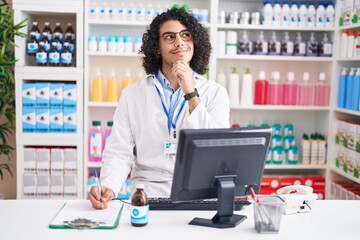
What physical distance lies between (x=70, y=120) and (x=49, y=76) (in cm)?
38

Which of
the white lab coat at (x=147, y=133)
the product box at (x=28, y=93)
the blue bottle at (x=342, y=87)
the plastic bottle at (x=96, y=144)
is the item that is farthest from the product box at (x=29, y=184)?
the blue bottle at (x=342, y=87)

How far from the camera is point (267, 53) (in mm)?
3791

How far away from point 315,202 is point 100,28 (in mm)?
2573

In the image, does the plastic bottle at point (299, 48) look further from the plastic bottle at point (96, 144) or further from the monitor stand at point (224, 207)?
the monitor stand at point (224, 207)

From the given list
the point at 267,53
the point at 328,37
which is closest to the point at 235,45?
the point at 267,53

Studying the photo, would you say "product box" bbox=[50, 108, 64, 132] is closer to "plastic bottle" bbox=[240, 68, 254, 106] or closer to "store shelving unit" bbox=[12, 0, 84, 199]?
"store shelving unit" bbox=[12, 0, 84, 199]

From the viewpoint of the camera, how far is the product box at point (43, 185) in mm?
3621

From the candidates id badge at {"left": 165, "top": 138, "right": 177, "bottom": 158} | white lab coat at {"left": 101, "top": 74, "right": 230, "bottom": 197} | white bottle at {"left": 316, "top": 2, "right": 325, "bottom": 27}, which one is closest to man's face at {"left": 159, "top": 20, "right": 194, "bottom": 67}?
white lab coat at {"left": 101, "top": 74, "right": 230, "bottom": 197}

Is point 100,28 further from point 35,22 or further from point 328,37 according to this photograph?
point 328,37

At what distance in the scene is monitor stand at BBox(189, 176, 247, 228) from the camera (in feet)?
5.40

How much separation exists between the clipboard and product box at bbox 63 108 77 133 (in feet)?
5.81

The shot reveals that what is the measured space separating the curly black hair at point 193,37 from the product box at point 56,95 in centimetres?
135

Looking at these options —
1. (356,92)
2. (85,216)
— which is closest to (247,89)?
(356,92)

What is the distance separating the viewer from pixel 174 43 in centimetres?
230
